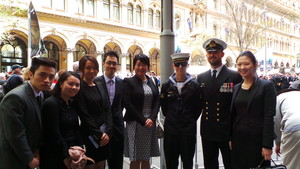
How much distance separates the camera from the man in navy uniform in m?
3.54

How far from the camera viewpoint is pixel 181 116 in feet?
11.7

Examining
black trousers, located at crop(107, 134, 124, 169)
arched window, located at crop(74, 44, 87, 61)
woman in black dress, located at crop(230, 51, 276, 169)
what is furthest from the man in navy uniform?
arched window, located at crop(74, 44, 87, 61)

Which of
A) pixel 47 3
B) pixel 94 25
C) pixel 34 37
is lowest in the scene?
pixel 34 37

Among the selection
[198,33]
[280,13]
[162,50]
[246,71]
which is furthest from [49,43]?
[280,13]

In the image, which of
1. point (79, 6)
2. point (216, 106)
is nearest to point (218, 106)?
point (216, 106)

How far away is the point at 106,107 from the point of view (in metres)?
3.53

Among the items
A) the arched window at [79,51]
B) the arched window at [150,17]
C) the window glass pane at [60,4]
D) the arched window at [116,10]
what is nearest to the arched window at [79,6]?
the window glass pane at [60,4]

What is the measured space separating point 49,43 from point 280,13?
44541 mm

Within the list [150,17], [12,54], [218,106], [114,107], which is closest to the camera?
[218,106]

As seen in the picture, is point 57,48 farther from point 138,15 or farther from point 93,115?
point 93,115

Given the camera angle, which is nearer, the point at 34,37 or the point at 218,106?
the point at 218,106

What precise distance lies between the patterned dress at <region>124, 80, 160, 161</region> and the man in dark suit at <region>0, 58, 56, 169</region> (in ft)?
5.08

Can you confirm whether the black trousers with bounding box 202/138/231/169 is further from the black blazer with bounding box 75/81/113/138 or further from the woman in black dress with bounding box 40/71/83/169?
the woman in black dress with bounding box 40/71/83/169

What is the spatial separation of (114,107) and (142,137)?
698 mm
